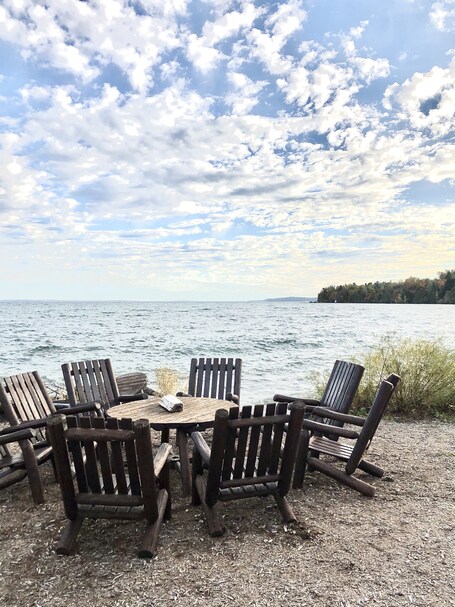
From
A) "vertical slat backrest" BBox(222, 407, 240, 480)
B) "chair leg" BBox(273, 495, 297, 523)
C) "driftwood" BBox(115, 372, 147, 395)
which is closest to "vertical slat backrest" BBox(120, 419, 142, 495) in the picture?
"vertical slat backrest" BBox(222, 407, 240, 480)

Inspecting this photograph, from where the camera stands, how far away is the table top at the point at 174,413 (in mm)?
3855

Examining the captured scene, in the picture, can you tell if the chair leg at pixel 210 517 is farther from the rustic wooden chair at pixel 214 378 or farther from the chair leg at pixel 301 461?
the rustic wooden chair at pixel 214 378

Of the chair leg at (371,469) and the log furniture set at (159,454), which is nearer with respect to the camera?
the log furniture set at (159,454)

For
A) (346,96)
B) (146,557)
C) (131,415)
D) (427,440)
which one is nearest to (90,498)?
(146,557)

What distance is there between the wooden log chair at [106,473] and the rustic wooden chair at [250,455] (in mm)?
441

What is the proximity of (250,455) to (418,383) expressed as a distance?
5.22 m

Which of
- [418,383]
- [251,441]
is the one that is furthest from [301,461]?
[418,383]

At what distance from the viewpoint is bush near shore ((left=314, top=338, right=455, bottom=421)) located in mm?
7035

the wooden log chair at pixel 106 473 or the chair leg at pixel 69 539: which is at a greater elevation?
the wooden log chair at pixel 106 473

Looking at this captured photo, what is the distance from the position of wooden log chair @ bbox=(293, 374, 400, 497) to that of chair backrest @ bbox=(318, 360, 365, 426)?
1.58ft

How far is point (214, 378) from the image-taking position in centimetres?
595

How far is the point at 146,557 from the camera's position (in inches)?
108

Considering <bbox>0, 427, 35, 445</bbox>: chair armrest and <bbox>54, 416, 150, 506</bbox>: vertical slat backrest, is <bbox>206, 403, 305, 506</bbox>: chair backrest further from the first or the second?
<bbox>0, 427, 35, 445</bbox>: chair armrest

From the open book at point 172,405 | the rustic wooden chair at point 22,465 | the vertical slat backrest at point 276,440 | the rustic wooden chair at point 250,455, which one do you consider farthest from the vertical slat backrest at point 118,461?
the open book at point 172,405
